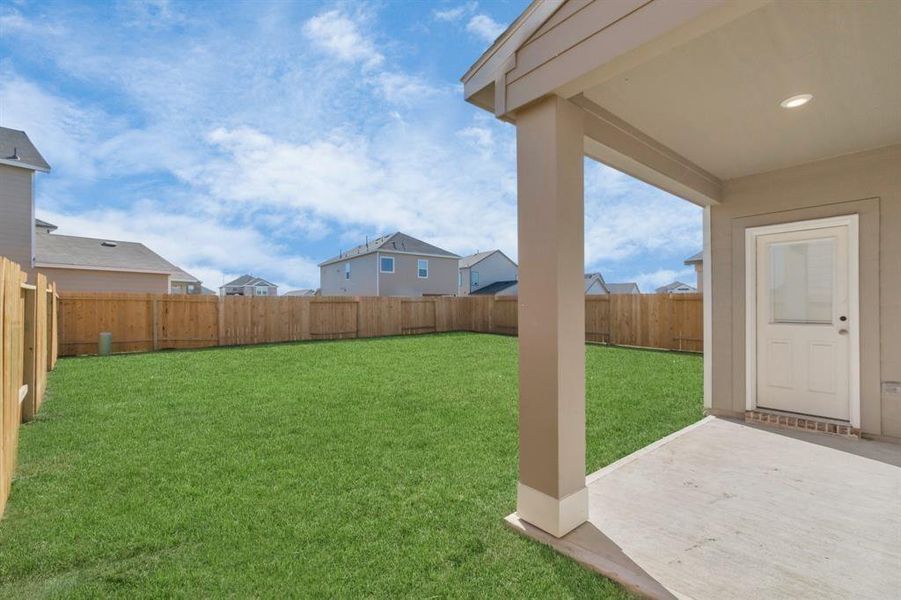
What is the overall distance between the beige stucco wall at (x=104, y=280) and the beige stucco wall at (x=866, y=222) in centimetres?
1812

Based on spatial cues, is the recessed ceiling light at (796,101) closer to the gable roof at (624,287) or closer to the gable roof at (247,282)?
the gable roof at (624,287)

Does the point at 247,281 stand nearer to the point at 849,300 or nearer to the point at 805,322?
the point at 805,322

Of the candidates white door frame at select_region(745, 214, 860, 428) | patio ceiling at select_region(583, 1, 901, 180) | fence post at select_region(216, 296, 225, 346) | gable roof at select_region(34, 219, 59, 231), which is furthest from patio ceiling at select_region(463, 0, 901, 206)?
gable roof at select_region(34, 219, 59, 231)

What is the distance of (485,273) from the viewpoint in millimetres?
25594

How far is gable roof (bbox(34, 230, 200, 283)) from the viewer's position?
1298 cm

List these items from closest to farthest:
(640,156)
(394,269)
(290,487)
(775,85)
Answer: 1. (775,85)
2. (290,487)
3. (640,156)
4. (394,269)

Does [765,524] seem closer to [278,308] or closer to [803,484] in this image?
[803,484]

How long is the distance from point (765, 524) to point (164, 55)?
402 inches

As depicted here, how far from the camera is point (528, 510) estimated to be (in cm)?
226

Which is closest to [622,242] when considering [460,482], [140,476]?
[460,482]

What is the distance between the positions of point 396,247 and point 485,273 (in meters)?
7.06

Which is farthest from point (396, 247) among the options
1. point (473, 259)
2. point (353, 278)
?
point (473, 259)

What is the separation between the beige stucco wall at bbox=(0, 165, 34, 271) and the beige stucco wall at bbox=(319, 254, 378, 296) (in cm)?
1219

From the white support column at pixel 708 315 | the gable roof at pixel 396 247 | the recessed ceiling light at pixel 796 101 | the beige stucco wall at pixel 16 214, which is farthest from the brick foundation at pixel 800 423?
the gable roof at pixel 396 247
